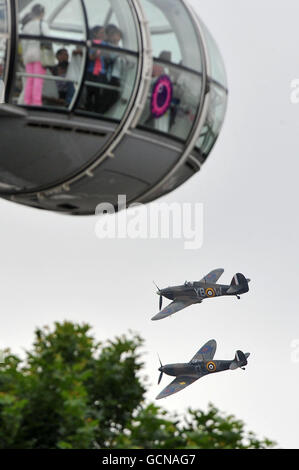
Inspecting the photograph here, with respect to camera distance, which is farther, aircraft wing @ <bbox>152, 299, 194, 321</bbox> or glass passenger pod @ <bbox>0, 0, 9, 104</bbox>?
aircraft wing @ <bbox>152, 299, 194, 321</bbox>

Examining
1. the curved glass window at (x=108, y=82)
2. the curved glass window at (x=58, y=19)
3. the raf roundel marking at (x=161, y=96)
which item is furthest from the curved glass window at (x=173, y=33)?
the curved glass window at (x=58, y=19)

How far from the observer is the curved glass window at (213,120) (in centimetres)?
1684

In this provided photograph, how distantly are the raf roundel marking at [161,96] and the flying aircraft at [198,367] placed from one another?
5.03 m

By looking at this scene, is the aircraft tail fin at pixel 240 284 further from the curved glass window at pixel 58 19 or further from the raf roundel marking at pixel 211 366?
the curved glass window at pixel 58 19

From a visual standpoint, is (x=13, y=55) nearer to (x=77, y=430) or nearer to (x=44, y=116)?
(x=44, y=116)

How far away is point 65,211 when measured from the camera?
18000mm

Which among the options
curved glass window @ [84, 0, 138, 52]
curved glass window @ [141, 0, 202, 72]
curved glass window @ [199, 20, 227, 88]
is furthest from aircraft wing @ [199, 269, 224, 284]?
curved glass window @ [84, 0, 138, 52]

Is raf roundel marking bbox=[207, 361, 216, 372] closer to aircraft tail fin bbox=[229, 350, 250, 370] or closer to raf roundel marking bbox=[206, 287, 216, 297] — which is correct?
aircraft tail fin bbox=[229, 350, 250, 370]

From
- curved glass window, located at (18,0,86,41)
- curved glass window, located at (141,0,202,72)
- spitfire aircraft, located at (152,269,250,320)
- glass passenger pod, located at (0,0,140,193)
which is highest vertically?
curved glass window, located at (141,0,202,72)

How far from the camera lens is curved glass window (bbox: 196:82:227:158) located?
16844 millimetres

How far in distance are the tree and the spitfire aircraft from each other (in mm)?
1579

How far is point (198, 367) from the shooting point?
68.2ft
